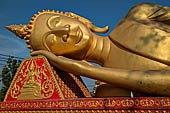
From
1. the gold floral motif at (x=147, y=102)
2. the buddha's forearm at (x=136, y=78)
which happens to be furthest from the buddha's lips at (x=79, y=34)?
the gold floral motif at (x=147, y=102)

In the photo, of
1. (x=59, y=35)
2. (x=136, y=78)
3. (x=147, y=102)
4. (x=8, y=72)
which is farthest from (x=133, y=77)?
(x=8, y=72)

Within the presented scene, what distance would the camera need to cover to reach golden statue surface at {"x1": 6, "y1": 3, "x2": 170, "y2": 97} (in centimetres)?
261

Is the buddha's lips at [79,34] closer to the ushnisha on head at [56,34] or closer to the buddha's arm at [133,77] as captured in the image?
the ushnisha on head at [56,34]

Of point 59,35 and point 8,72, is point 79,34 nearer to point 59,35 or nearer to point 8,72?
point 59,35

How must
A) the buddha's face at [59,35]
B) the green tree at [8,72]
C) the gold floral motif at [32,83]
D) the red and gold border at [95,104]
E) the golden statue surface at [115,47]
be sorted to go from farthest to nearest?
1. the green tree at [8,72]
2. the buddha's face at [59,35]
3. the gold floral motif at [32,83]
4. the golden statue surface at [115,47]
5. the red and gold border at [95,104]

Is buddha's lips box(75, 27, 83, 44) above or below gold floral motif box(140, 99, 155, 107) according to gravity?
above

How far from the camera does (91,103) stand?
2521 mm

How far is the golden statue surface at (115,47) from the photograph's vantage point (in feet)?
8.56

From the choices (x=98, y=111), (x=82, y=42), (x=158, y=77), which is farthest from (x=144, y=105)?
(x=82, y=42)

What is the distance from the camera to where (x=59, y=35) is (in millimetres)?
3412

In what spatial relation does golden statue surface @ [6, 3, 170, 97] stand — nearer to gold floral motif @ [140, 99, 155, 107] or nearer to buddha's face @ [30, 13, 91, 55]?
buddha's face @ [30, 13, 91, 55]

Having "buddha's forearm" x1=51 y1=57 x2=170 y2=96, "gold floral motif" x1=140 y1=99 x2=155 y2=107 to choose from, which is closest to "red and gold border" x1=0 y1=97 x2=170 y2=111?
"gold floral motif" x1=140 y1=99 x2=155 y2=107

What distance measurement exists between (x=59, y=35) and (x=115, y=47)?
100 cm

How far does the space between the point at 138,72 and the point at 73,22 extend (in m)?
1.59
